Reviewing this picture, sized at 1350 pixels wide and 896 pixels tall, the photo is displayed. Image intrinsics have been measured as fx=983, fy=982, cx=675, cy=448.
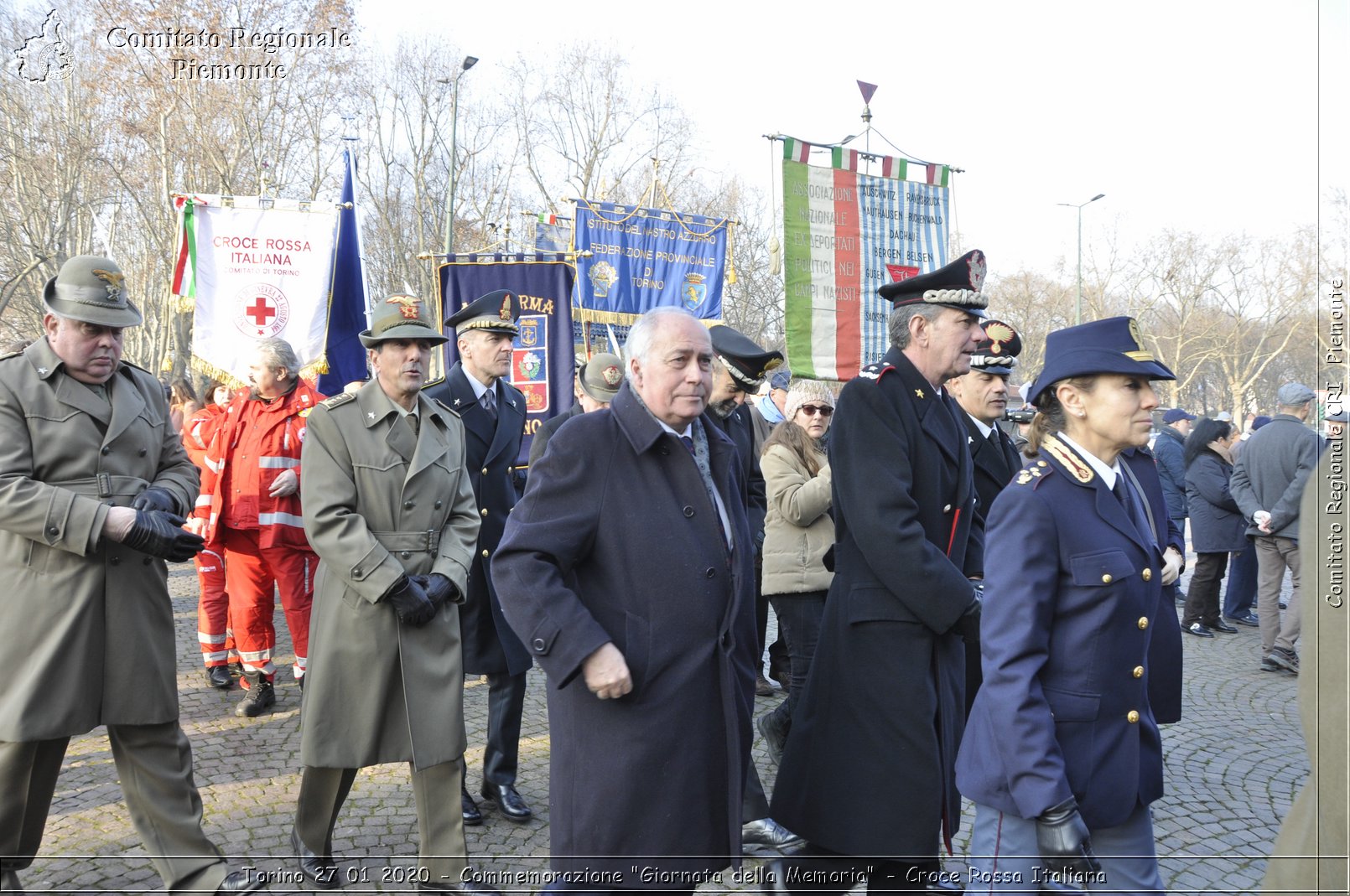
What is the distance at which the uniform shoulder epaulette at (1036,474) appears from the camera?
2.73 meters

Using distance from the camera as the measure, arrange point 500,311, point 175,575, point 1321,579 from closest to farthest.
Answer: point 1321,579 → point 500,311 → point 175,575

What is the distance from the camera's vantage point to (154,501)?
11.7 ft

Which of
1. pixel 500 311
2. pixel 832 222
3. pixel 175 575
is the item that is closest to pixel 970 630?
pixel 500 311

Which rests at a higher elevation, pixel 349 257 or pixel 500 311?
pixel 349 257

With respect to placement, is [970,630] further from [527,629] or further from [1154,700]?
[527,629]

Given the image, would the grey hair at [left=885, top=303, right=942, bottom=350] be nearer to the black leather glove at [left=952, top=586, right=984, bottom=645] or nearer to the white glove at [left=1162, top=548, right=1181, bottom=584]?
the black leather glove at [left=952, top=586, right=984, bottom=645]

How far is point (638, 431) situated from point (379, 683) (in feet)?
5.43

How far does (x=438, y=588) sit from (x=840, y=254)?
19.8 ft

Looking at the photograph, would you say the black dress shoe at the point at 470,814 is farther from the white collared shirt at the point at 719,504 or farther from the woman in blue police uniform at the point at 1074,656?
the woman in blue police uniform at the point at 1074,656

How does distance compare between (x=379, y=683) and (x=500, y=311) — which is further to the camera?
(x=500, y=311)

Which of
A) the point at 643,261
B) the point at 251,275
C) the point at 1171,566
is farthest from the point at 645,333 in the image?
the point at 643,261

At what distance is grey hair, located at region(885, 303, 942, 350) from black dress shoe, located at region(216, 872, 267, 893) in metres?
3.13

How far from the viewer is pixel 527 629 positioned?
8.64 ft

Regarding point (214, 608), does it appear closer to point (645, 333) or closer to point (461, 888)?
point (461, 888)
